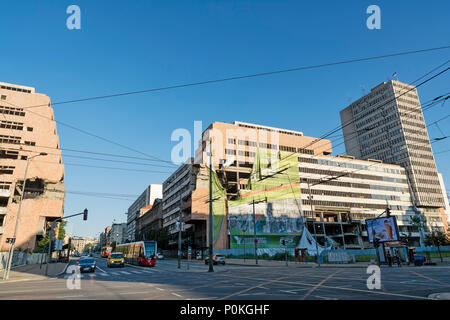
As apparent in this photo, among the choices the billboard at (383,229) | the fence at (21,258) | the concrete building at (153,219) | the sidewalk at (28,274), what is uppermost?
the concrete building at (153,219)

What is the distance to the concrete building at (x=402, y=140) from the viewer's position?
105 metres

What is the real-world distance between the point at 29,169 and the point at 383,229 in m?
60.7

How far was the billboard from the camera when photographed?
32.7 meters

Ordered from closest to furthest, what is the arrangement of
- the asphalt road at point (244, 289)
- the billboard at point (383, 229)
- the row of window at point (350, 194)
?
the asphalt road at point (244, 289), the billboard at point (383, 229), the row of window at point (350, 194)

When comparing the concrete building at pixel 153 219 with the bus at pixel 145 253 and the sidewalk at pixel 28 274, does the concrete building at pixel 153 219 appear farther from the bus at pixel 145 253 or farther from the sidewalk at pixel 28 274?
the sidewalk at pixel 28 274

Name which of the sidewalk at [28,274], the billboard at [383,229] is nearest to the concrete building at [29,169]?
the sidewalk at [28,274]

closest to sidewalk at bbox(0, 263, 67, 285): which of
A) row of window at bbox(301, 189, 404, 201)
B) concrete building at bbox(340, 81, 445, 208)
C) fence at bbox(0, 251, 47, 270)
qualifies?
fence at bbox(0, 251, 47, 270)

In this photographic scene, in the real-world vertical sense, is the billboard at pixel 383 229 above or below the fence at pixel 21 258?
above

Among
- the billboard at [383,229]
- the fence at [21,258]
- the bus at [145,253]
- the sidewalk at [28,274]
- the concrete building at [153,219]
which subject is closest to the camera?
the sidewalk at [28,274]

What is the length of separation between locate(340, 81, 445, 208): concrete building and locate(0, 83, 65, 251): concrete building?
92155 millimetres

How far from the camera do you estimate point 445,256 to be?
4869 centimetres

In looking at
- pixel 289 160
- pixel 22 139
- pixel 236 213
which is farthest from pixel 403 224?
pixel 22 139

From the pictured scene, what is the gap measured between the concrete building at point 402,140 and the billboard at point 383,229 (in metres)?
74.7
